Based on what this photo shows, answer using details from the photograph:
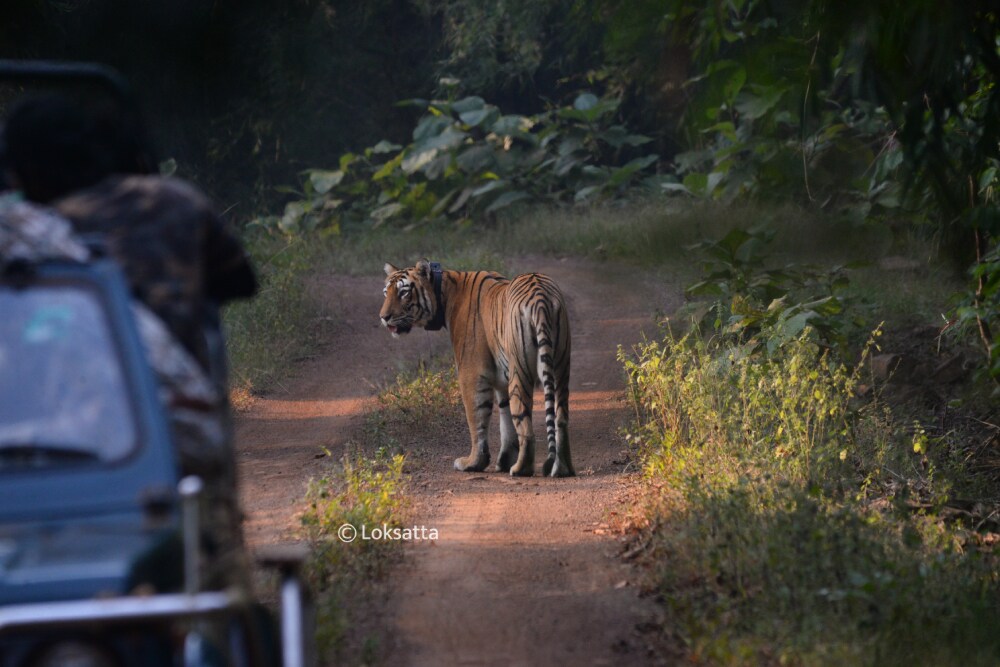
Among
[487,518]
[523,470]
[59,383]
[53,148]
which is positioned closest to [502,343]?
[523,470]

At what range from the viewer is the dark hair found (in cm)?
320

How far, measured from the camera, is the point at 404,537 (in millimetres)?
6023

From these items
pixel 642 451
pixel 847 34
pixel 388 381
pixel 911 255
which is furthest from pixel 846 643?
pixel 911 255

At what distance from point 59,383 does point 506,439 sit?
560cm

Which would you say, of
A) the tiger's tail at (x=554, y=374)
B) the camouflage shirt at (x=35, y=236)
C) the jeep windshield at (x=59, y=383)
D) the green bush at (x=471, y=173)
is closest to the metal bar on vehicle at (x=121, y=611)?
the jeep windshield at (x=59, y=383)

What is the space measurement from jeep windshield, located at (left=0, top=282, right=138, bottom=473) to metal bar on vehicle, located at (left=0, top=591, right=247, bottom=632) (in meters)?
0.62

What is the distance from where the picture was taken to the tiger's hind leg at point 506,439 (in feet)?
26.9

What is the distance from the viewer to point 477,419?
26.8 ft

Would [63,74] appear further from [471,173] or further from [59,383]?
[471,173]

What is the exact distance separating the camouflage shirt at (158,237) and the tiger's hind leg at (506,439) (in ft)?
16.9

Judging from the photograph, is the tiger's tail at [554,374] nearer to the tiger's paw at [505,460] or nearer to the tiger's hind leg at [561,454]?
the tiger's hind leg at [561,454]

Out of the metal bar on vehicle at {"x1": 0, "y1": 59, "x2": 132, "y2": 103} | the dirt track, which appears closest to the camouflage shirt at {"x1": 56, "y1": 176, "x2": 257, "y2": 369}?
the metal bar on vehicle at {"x1": 0, "y1": 59, "x2": 132, "y2": 103}

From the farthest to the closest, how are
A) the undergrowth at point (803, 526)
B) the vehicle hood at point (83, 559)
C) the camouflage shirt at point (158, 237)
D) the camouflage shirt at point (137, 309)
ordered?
the undergrowth at point (803, 526) < the camouflage shirt at point (158, 237) < the camouflage shirt at point (137, 309) < the vehicle hood at point (83, 559)

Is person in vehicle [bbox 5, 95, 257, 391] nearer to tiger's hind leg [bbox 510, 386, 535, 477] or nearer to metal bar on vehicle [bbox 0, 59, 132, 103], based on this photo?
metal bar on vehicle [bbox 0, 59, 132, 103]
